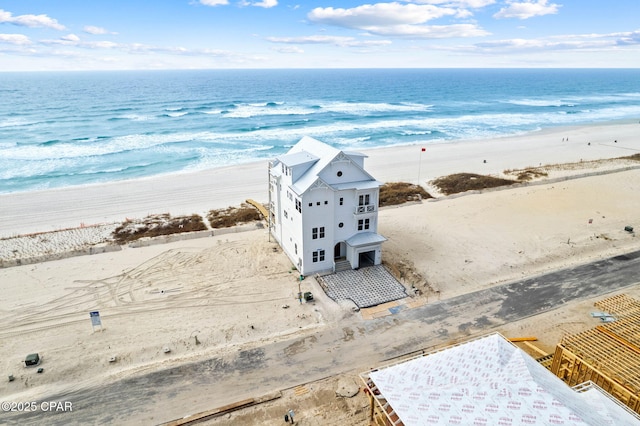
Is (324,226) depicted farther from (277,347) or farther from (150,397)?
(150,397)

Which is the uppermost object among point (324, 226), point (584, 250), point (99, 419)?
point (324, 226)

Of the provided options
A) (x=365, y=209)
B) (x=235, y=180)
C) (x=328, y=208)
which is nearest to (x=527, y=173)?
(x=365, y=209)

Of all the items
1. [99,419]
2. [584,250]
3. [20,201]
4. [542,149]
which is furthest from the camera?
[542,149]

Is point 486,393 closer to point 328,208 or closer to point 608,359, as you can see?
point 608,359

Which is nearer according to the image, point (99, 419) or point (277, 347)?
point (99, 419)

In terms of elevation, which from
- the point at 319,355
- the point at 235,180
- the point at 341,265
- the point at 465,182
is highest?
the point at 465,182

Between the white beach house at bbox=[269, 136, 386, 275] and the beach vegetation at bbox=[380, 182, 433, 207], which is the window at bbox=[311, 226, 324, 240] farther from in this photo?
the beach vegetation at bbox=[380, 182, 433, 207]

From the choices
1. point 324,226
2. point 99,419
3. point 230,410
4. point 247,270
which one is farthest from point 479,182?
point 99,419
